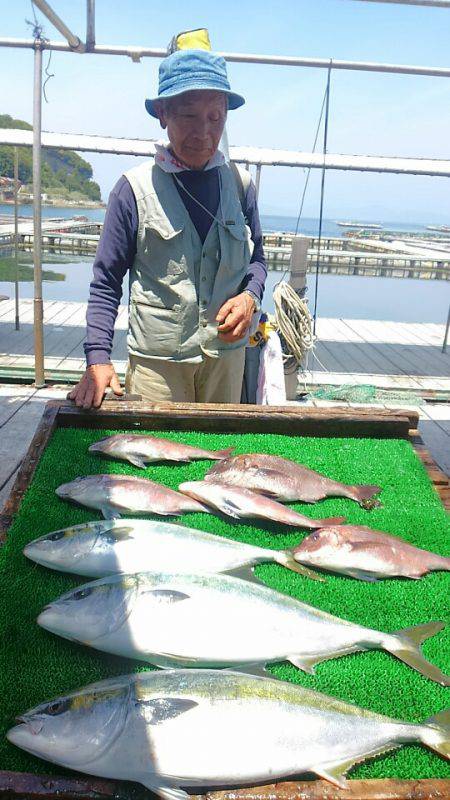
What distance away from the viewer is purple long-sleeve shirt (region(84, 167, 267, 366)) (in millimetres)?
2887

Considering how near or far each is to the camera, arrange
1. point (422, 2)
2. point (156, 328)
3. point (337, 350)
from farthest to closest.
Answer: point (337, 350) → point (422, 2) → point (156, 328)

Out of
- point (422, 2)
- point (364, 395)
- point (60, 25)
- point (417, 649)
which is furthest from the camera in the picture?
point (364, 395)

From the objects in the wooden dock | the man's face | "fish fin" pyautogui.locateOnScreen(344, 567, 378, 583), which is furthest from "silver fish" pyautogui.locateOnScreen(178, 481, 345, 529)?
the wooden dock

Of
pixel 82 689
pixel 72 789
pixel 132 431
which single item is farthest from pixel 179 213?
pixel 72 789

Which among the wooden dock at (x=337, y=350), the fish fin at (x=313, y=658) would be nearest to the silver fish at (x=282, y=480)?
the fish fin at (x=313, y=658)

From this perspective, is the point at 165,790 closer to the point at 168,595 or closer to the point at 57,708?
the point at 57,708

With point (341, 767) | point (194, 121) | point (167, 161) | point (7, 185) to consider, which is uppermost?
point (7, 185)

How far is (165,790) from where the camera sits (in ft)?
3.85

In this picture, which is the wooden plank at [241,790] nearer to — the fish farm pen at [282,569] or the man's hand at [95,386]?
the fish farm pen at [282,569]

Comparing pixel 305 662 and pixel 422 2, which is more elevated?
pixel 422 2

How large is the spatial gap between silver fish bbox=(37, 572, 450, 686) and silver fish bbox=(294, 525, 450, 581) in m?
0.25

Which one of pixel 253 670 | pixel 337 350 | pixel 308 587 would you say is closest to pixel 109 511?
pixel 308 587

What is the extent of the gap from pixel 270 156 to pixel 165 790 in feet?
20.6

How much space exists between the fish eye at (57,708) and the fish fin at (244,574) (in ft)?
2.05
